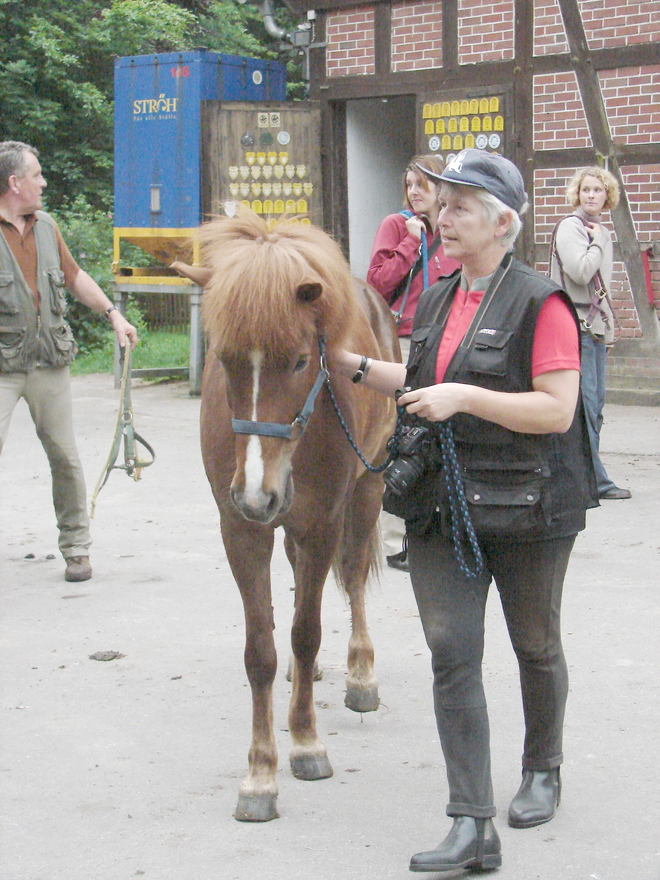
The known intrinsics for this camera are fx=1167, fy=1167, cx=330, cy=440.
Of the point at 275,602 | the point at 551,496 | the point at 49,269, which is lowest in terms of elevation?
the point at 275,602

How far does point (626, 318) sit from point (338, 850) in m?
8.63

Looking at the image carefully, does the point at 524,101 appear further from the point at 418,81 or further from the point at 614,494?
the point at 614,494

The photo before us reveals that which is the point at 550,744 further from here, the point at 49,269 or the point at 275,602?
the point at 49,269

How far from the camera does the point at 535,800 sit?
3250 millimetres

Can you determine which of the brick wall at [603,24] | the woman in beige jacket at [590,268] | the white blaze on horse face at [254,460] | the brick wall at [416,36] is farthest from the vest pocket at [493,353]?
the brick wall at [416,36]

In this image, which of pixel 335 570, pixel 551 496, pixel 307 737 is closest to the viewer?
pixel 551 496

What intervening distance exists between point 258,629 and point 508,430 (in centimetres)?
106

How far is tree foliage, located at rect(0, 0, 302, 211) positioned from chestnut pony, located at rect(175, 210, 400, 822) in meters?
18.7

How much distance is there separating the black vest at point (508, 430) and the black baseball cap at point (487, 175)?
183 mm

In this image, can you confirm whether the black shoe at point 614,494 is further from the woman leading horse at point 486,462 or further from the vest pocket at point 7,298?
the woman leading horse at point 486,462

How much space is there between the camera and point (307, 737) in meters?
3.68

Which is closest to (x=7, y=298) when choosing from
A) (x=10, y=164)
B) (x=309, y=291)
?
(x=10, y=164)

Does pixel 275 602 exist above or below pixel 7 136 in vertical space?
below

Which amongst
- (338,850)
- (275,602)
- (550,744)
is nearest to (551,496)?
(550,744)
